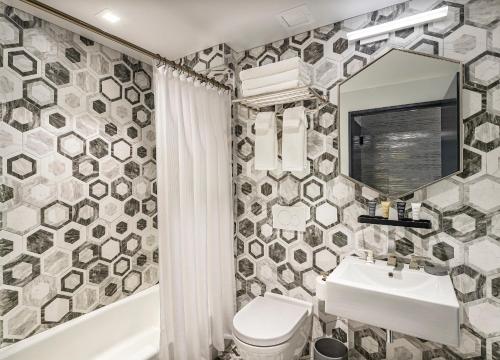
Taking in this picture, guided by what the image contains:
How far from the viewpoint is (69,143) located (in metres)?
1.93

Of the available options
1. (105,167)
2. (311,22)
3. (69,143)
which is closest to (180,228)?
(105,167)

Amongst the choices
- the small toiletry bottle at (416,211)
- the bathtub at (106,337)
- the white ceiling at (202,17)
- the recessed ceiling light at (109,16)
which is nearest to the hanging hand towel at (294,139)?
the white ceiling at (202,17)

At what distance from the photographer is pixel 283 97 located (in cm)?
193

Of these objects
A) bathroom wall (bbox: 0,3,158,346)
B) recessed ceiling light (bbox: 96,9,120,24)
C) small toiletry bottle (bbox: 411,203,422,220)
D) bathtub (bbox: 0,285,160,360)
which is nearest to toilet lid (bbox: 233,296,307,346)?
bathtub (bbox: 0,285,160,360)

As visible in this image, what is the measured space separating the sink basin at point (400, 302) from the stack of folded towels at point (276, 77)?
125 centimetres

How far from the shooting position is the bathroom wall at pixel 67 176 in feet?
5.41

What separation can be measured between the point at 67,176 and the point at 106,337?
4.14 ft

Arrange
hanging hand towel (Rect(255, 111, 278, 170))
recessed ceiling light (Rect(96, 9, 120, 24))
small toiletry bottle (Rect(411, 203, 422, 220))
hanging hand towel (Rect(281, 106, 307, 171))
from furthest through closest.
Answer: hanging hand towel (Rect(255, 111, 278, 170))
hanging hand towel (Rect(281, 106, 307, 171))
recessed ceiling light (Rect(96, 9, 120, 24))
small toiletry bottle (Rect(411, 203, 422, 220))

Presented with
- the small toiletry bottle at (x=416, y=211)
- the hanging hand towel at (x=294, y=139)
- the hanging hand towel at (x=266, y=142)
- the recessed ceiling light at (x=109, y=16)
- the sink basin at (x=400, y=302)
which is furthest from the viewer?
the hanging hand towel at (x=266, y=142)

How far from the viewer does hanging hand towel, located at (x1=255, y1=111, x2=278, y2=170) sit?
2.09 m

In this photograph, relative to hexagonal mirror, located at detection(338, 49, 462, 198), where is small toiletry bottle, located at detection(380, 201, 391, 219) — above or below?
below

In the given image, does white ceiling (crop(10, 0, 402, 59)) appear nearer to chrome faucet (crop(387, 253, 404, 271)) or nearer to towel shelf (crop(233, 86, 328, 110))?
towel shelf (crop(233, 86, 328, 110))

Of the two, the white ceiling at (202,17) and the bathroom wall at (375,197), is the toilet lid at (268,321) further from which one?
the white ceiling at (202,17)

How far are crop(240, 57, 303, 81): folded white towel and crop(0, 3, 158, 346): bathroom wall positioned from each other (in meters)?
1.11
